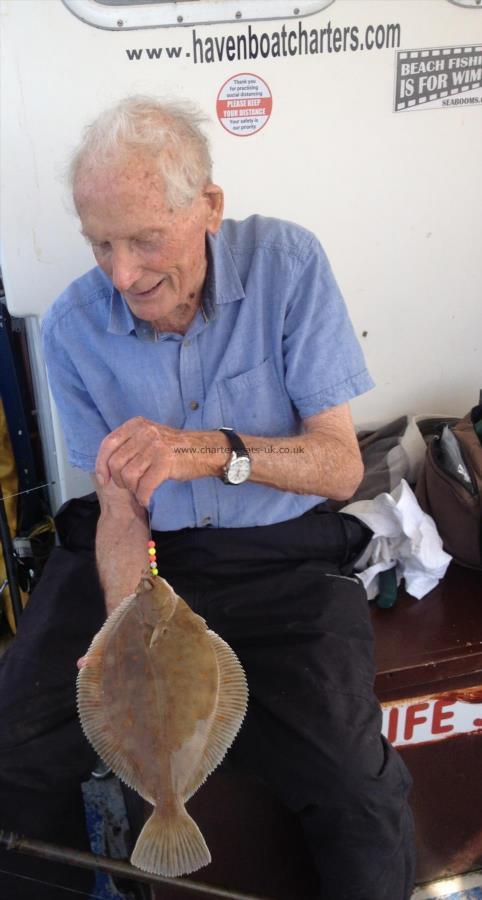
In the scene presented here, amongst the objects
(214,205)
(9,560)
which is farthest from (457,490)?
(9,560)

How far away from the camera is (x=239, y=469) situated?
160 centimetres

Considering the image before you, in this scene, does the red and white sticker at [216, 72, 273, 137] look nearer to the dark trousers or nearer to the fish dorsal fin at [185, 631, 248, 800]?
the dark trousers

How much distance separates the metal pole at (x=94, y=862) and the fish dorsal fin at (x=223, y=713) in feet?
0.48

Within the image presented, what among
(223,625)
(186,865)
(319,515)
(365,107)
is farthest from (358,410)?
(186,865)

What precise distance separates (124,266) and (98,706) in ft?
2.94

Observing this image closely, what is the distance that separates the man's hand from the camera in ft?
4.61

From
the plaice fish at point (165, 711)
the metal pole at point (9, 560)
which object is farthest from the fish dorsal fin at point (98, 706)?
the metal pole at point (9, 560)

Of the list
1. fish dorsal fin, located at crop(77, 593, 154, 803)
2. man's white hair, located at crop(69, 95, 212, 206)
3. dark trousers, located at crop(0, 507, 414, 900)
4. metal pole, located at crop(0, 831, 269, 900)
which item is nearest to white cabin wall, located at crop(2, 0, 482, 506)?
man's white hair, located at crop(69, 95, 212, 206)

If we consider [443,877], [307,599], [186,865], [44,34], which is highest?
[44,34]

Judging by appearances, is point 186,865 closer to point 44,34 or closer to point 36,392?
point 36,392

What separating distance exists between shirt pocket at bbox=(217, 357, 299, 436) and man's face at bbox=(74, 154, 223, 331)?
25cm

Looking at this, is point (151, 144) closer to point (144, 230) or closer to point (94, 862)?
point (144, 230)

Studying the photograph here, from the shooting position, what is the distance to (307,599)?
1753mm

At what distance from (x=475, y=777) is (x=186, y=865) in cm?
108
